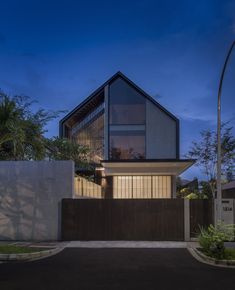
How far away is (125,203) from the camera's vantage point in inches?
683

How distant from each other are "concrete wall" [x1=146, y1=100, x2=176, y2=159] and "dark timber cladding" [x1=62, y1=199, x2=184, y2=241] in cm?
1785

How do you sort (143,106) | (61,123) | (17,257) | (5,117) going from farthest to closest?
(61,123) → (143,106) → (5,117) → (17,257)

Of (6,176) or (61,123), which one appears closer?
(6,176)

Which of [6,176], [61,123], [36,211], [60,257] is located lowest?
[60,257]

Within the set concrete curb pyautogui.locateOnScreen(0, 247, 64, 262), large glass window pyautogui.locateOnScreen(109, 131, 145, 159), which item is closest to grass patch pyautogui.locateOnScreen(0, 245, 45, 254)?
concrete curb pyautogui.locateOnScreen(0, 247, 64, 262)

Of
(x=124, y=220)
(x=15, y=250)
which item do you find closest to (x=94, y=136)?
(x=124, y=220)

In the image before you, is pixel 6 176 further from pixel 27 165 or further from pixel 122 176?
pixel 122 176

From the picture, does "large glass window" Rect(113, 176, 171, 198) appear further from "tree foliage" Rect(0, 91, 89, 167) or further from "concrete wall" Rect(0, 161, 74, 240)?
"concrete wall" Rect(0, 161, 74, 240)

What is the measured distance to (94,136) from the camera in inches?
1468

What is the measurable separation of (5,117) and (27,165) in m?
3.90

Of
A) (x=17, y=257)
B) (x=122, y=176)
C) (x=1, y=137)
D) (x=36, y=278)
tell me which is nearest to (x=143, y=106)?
(x=122, y=176)

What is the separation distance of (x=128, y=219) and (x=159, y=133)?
19.1 metres

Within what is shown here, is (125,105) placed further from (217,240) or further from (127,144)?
(217,240)

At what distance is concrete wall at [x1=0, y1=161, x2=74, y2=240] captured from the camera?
17.2 meters
